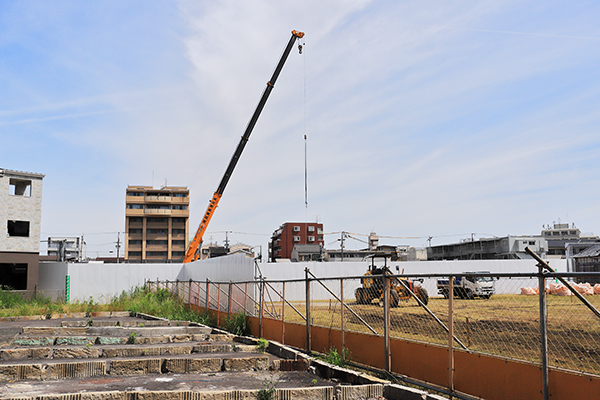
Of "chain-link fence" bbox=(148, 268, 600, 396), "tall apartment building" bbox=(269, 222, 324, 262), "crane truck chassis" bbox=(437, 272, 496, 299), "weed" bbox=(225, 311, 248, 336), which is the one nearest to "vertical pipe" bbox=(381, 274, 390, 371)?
"chain-link fence" bbox=(148, 268, 600, 396)

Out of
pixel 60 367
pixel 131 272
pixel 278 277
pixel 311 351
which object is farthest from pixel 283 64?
pixel 60 367

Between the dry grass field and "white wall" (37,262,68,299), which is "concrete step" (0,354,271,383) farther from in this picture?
"white wall" (37,262,68,299)

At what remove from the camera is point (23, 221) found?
121 feet

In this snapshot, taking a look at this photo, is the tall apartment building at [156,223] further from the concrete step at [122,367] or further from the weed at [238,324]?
the concrete step at [122,367]

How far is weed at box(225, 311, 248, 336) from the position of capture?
17812 mm

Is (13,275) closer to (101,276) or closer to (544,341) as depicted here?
(101,276)

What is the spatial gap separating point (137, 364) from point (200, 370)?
51.5 inches

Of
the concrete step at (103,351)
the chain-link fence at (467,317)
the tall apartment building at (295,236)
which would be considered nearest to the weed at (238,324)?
the chain-link fence at (467,317)

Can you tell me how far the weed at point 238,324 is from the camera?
58.4ft

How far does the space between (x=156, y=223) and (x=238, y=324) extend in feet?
273

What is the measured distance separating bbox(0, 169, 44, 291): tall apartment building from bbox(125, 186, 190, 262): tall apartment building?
193ft

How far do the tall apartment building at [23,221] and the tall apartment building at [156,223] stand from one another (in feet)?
193

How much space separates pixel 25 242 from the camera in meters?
35.6

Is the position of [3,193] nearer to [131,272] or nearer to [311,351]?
[131,272]
